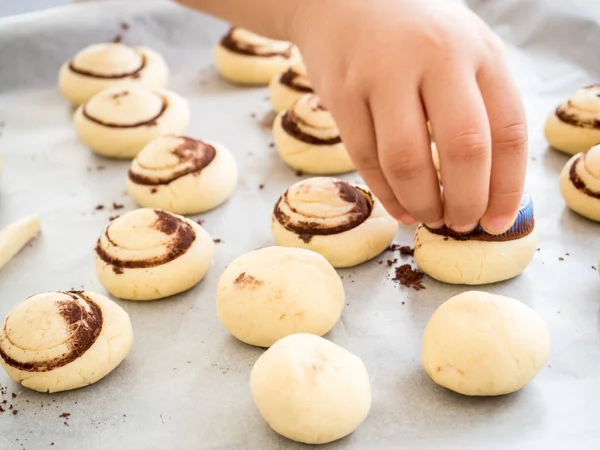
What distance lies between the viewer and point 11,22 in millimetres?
3318

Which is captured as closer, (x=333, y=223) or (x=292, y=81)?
(x=333, y=223)

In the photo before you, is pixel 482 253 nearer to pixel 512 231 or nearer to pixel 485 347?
pixel 512 231

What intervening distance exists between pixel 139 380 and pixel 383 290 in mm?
726

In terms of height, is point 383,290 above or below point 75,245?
above

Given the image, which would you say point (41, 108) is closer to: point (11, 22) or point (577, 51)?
point (11, 22)

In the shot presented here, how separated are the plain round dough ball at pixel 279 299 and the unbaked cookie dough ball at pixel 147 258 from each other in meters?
0.20

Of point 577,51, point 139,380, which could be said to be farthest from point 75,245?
point 577,51

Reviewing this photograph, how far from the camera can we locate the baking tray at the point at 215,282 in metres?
1.70

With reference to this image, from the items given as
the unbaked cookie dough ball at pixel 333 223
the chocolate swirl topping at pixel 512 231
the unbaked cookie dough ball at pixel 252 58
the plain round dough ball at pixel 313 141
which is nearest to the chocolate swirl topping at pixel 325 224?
the unbaked cookie dough ball at pixel 333 223

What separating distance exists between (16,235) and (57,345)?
2.25 ft

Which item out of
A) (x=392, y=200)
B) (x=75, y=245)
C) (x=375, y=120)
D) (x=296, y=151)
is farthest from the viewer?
(x=296, y=151)

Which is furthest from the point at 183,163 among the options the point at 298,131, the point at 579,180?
the point at 579,180

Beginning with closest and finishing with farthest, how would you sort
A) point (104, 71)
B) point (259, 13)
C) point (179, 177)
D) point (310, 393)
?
point (310, 393) → point (259, 13) → point (179, 177) → point (104, 71)

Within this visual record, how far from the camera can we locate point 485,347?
171cm
